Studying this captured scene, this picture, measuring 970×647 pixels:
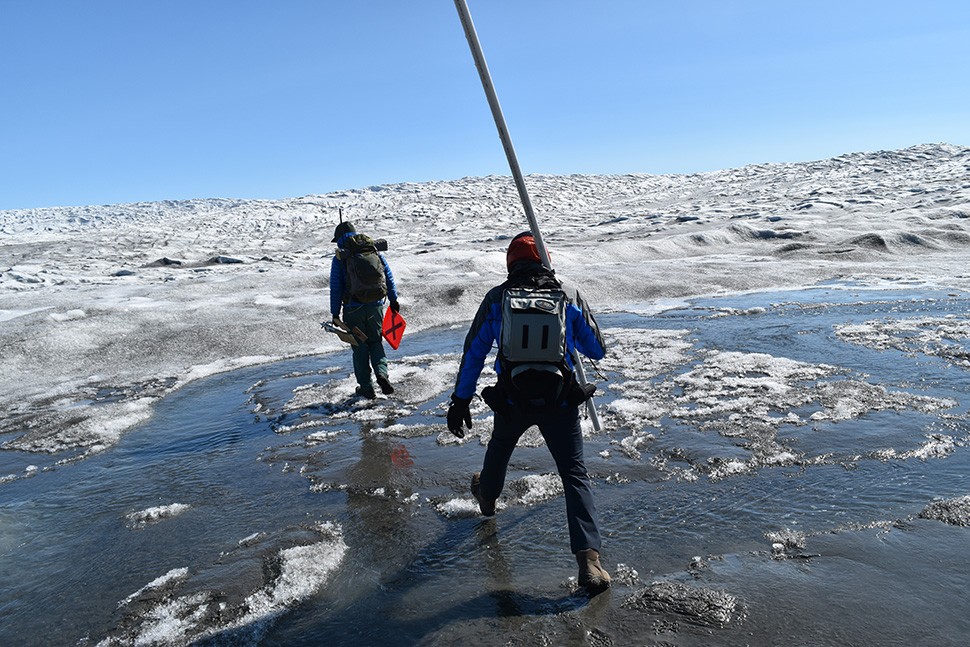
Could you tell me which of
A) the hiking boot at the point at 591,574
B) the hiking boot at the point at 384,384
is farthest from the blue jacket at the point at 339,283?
the hiking boot at the point at 591,574

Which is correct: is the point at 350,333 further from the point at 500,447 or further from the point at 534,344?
the point at 534,344

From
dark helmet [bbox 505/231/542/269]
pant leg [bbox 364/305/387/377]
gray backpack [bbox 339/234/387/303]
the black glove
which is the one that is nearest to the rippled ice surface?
pant leg [bbox 364/305/387/377]

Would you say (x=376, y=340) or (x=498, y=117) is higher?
(x=498, y=117)

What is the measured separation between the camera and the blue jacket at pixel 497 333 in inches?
150

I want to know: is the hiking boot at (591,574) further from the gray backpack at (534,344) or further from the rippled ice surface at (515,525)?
the gray backpack at (534,344)

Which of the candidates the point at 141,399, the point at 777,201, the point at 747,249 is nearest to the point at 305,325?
the point at 141,399

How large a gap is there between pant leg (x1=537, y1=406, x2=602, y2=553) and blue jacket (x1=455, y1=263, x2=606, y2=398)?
0.34 metres

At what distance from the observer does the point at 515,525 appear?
171 inches

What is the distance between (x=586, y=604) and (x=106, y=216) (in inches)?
2596

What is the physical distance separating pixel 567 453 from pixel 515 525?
939 mm

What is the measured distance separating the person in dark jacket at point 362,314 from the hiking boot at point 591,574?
4547 millimetres

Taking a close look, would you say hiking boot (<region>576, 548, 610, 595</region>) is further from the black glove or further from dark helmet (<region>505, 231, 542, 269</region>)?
dark helmet (<region>505, 231, 542, 269</region>)

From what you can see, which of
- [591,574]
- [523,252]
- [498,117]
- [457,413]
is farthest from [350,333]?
[591,574]

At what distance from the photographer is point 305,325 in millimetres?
12859
